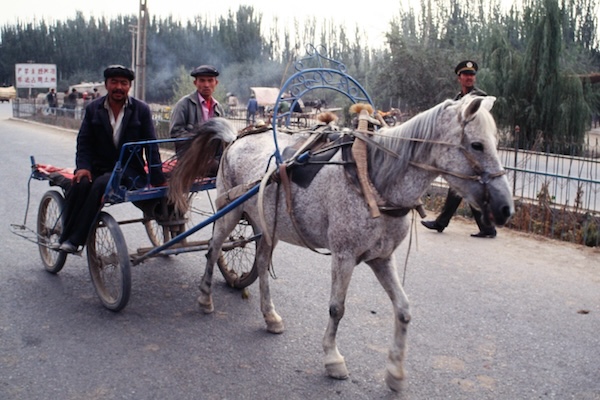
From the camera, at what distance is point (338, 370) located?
3.79 m

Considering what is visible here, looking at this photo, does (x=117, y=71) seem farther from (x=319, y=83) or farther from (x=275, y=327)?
(x=275, y=327)

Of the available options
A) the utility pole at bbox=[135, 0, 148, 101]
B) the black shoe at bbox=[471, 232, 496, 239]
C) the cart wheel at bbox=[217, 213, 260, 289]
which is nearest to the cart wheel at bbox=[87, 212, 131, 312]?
the cart wheel at bbox=[217, 213, 260, 289]

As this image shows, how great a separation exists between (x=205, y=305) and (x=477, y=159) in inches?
104

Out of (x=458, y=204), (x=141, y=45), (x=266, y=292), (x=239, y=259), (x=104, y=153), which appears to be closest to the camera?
(x=266, y=292)

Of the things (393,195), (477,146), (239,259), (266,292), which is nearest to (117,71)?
(239,259)

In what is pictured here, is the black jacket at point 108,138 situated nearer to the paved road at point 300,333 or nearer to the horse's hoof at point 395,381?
the paved road at point 300,333

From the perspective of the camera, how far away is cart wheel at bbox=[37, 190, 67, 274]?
5.57 m

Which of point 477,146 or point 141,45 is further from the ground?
point 141,45

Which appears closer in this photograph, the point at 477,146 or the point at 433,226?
the point at 477,146

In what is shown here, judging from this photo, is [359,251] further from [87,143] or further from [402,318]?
[87,143]

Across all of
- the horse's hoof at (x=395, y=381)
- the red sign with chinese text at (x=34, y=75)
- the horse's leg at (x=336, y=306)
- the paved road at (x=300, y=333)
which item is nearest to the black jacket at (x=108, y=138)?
the paved road at (x=300, y=333)

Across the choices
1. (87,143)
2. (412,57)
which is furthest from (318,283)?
(412,57)

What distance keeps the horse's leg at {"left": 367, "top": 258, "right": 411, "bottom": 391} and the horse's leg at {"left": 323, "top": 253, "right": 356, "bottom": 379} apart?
25 centimetres

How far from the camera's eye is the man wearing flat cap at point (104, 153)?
16.5 feet
